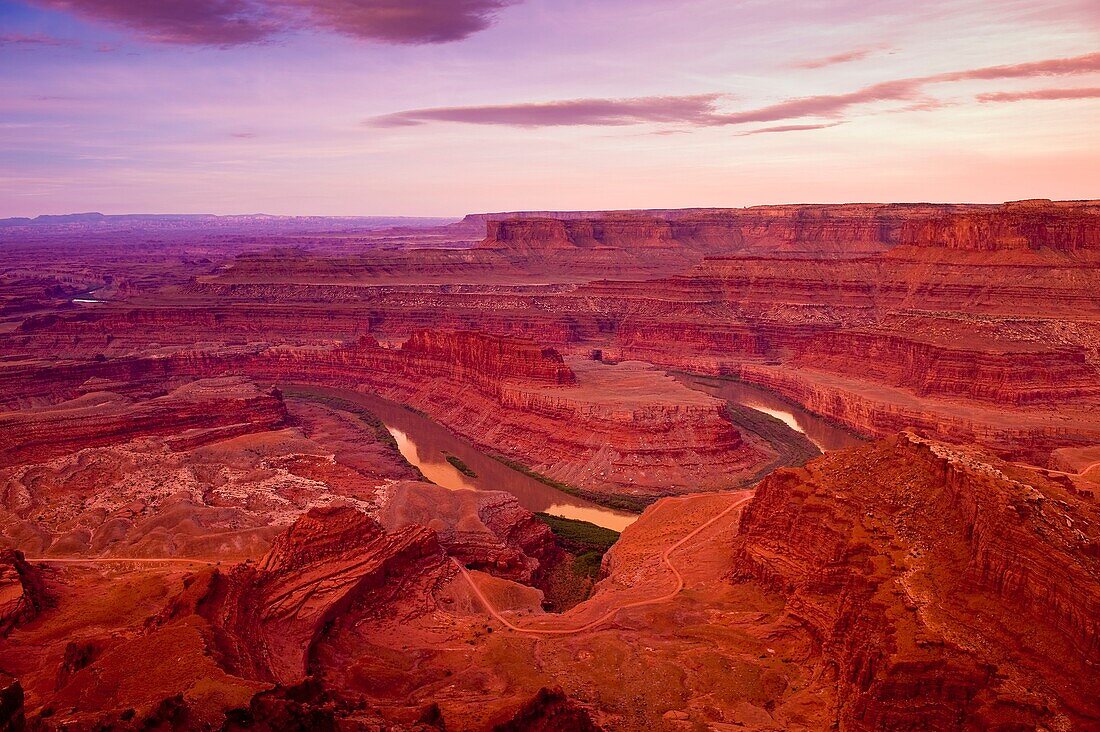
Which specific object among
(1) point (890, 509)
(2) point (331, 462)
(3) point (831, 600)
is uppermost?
(1) point (890, 509)

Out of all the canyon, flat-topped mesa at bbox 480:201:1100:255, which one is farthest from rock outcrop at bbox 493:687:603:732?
flat-topped mesa at bbox 480:201:1100:255

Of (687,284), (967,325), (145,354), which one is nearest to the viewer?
(967,325)

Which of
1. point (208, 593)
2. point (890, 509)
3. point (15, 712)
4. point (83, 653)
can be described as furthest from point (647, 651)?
point (15, 712)

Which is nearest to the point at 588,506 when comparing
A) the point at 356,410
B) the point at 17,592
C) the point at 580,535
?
the point at 580,535

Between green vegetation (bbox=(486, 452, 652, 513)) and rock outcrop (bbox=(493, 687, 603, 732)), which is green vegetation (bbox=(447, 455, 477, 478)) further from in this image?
rock outcrop (bbox=(493, 687, 603, 732))

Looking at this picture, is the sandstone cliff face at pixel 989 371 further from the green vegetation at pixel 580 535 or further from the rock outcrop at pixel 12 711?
the rock outcrop at pixel 12 711

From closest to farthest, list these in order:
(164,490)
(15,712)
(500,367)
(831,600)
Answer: (15,712) → (831,600) → (164,490) → (500,367)

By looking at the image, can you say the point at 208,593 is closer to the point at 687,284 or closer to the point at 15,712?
the point at 15,712

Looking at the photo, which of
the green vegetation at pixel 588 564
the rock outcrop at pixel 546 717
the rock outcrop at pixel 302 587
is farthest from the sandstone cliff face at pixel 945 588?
the rock outcrop at pixel 302 587
